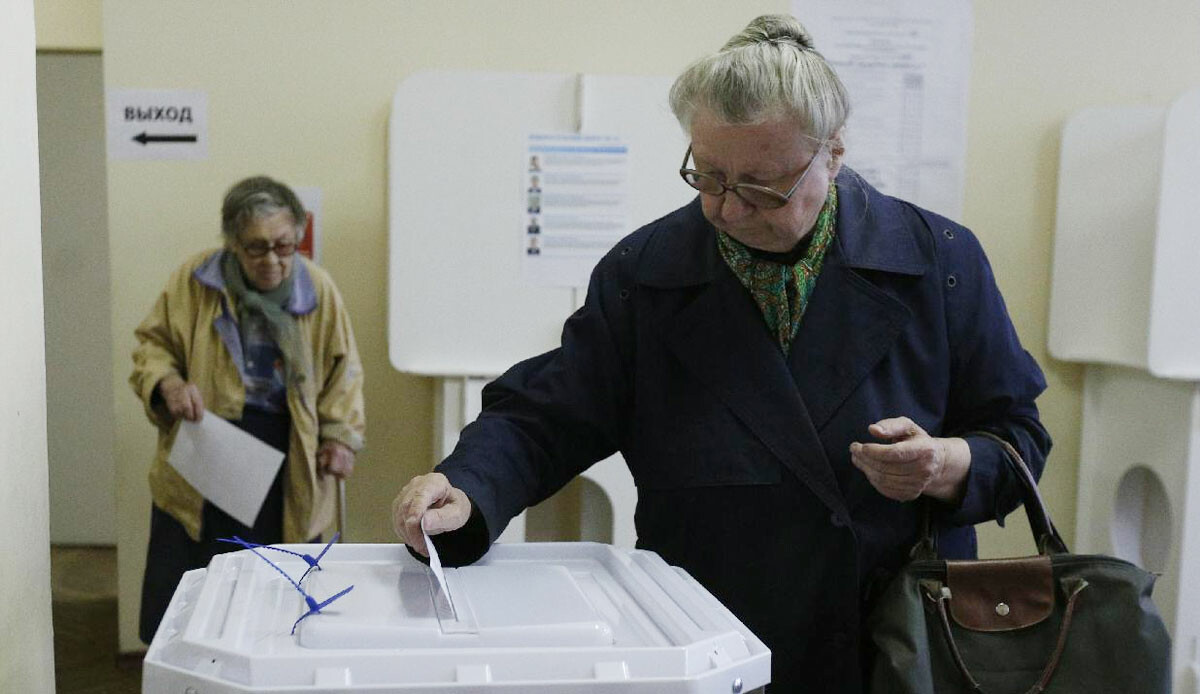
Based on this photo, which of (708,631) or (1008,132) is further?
(1008,132)

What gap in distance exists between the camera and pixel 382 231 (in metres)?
3.46

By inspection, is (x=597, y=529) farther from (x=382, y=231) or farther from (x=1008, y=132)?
(x=1008, y=132)

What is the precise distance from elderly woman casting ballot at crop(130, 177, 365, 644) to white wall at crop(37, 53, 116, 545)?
2093mm

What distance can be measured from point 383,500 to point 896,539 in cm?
234

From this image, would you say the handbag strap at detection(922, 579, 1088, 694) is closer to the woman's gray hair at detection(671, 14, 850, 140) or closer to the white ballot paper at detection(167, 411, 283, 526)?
the woman's gray hair at detection(671, 14, 850, 140)

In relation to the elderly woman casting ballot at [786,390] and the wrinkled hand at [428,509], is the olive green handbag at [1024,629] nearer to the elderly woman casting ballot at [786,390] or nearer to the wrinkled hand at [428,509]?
the elderly woman casting ballot at [786,390]

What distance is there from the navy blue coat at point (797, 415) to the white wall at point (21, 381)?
478 mm

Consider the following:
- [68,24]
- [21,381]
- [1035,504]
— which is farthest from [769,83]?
[68,24]

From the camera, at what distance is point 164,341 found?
3145 millimetres

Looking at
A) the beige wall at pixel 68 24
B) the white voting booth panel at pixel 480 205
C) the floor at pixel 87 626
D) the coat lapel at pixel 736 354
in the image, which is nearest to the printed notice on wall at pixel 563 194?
the white voting booth panel at pixel 480 205

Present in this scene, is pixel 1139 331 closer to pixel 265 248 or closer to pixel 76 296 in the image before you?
pixel 265 248

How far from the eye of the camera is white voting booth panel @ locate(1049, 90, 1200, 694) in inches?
121

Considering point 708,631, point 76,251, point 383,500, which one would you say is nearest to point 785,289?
point 708,631

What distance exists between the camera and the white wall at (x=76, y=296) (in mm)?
5074
